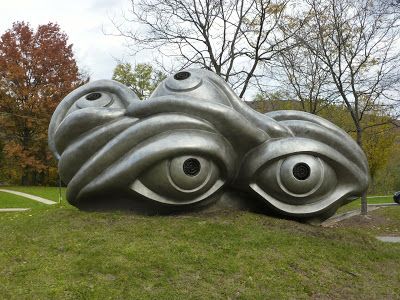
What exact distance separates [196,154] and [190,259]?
2.41 meters

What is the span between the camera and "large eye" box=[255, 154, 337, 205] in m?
9.63

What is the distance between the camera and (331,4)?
19.2m

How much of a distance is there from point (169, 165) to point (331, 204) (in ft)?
11.6

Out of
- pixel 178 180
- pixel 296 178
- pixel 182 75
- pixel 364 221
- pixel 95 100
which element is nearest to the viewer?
pixel 178 180

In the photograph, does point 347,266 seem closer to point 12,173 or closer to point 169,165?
point 169,165

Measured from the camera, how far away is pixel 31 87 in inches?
1613

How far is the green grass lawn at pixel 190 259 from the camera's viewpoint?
21.7ft

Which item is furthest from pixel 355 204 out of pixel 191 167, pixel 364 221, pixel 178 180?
pixel 178 180

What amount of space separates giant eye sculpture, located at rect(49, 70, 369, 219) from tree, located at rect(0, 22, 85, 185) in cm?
3184

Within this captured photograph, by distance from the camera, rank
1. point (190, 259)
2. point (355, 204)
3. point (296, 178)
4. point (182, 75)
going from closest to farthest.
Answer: point (190, 259) < point (296, 178) < point (182, 75) < point (355, 204)

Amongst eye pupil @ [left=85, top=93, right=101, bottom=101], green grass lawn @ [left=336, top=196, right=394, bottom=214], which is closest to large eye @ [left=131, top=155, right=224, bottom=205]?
eye pupil @ [left=85, top=93, right=101, bottom=101]

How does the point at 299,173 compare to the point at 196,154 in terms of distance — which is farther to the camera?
the point at 299,173

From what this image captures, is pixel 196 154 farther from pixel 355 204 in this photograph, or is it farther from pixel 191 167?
pixel 355 204

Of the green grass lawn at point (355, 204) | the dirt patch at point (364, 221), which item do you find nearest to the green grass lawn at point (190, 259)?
the dirt patch at point (364, 221)
